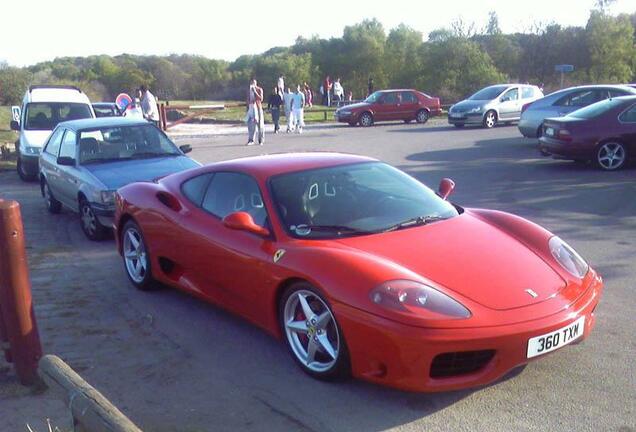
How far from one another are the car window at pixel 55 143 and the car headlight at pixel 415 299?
26.0ft

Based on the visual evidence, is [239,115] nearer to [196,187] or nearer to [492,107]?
[492,107]

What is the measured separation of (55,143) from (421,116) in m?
20.9

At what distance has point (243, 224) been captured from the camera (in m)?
4.89

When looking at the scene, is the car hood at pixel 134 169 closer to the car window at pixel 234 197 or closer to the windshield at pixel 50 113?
the car window at pixel 234 197

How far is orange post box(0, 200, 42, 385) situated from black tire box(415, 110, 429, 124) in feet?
86.4

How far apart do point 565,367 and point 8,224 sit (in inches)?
141

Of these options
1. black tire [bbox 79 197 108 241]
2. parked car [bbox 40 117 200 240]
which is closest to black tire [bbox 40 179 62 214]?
parked car [bbox 40 117 200 240]

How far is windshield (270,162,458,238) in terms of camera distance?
4.99m

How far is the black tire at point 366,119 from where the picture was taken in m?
28.9

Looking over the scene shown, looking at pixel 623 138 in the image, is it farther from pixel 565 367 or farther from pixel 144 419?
pixel 144 419

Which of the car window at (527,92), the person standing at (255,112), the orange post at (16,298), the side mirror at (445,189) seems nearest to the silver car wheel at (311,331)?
the orange post at (16,298)

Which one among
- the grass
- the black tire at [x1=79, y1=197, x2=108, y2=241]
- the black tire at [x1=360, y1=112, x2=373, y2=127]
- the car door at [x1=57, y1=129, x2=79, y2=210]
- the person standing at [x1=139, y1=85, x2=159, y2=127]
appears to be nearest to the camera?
the black tire at [x1=79, y1=197, x2=108, y2=241]

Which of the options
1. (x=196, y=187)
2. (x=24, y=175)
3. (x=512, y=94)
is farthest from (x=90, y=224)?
(x=512, y=94)

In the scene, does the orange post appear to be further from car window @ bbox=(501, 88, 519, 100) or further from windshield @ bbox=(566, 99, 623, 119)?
car window @ bbox=(501, 88, 519, 100)
